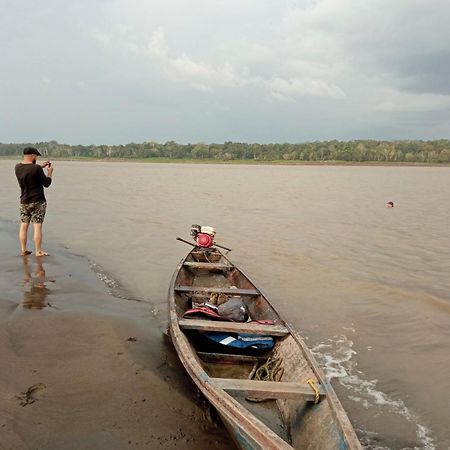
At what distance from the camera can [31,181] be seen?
338 inches

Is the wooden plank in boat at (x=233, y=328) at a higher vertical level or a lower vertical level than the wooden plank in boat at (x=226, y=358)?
higher

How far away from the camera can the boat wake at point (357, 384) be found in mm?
4273

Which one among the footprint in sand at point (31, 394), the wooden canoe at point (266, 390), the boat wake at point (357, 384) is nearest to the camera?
the wooden canoe at point (266, 390)

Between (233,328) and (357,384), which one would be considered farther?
(357,384)

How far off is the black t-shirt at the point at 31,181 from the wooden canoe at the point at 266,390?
14.1ft

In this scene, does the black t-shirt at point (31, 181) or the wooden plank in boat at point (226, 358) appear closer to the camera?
the wooden plank in boat at point (226, 358)

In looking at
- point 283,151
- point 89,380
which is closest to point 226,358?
point 89,380

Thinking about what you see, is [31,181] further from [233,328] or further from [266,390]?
[266,390]

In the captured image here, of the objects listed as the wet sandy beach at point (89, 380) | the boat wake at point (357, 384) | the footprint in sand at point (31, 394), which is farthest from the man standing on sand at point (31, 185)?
→ the boat wake at point (357, 384)

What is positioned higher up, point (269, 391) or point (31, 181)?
point (31, 181)

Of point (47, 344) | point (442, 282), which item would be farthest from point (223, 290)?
point (442, 282)

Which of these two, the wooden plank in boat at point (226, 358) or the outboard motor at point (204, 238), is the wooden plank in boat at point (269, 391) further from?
the outboard motor at point (204, 238)

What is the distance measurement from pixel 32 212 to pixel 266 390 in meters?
6.98

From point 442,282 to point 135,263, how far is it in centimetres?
721
